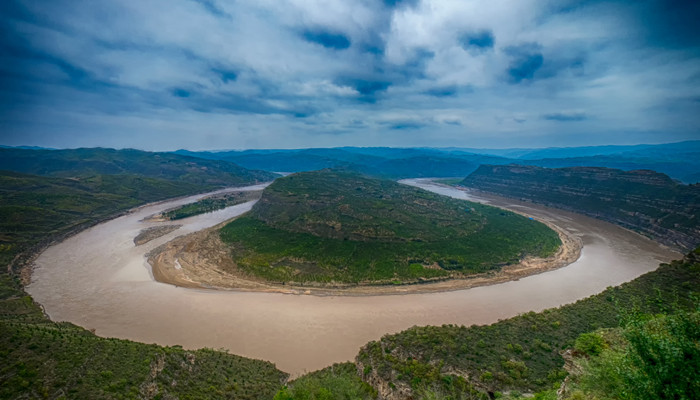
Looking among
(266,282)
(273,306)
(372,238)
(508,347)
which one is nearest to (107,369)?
(273,306)

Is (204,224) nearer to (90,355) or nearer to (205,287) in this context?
(205,287)

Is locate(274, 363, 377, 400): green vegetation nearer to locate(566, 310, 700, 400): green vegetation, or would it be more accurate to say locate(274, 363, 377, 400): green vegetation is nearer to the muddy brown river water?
the muddy brown river water

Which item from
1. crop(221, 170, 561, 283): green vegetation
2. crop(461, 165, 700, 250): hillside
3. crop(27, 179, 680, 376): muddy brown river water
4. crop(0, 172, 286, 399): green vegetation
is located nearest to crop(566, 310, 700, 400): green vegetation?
crop(0, 172, 286, 399): green vegetation

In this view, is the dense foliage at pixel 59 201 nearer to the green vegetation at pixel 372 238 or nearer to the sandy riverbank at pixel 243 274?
the sandy riverbank at pixel 243 274

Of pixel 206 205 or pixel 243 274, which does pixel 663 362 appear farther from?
pixel 206 205

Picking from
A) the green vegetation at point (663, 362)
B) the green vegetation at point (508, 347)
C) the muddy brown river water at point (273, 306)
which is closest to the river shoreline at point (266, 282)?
the muddy brown river water at point (273, 306)
